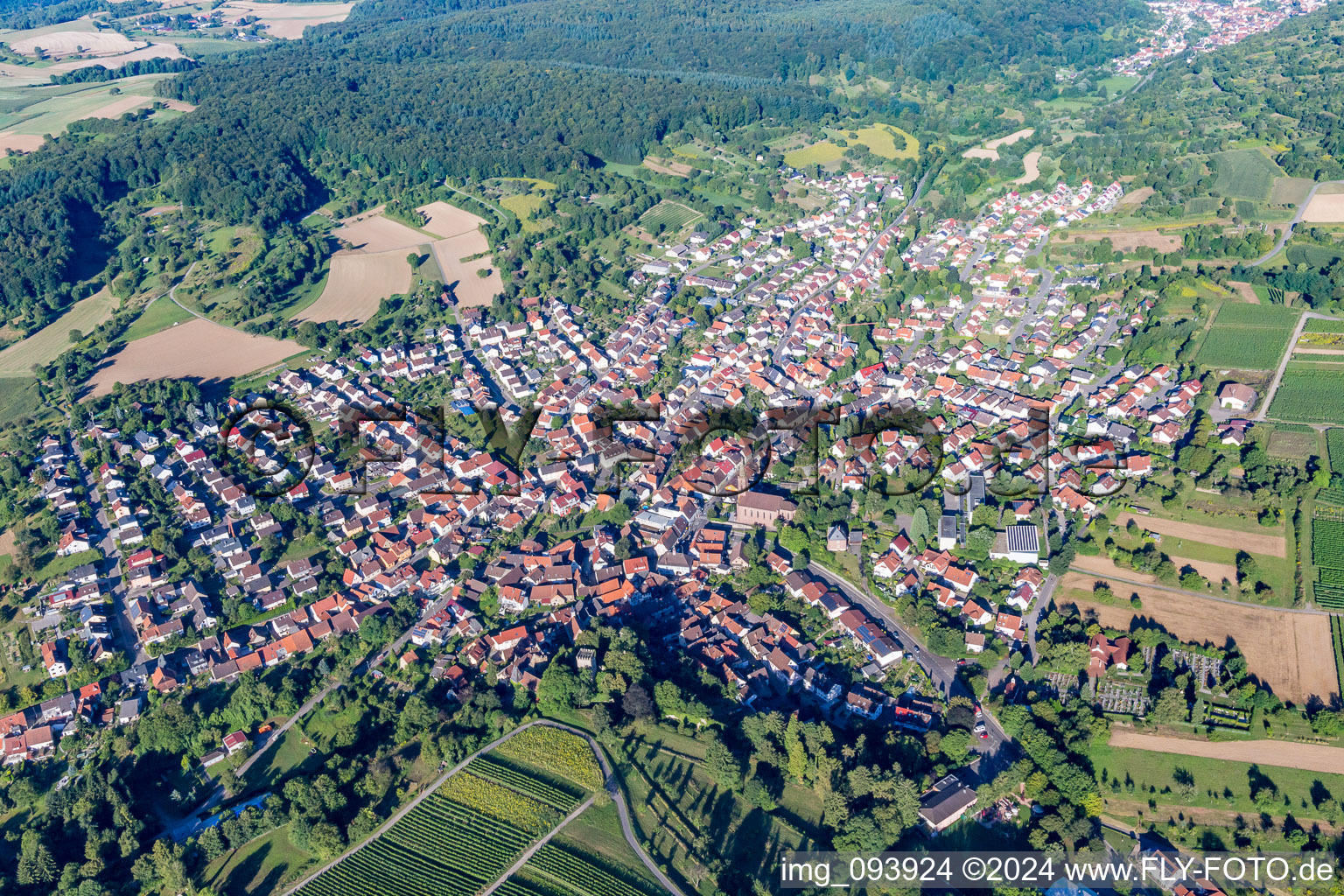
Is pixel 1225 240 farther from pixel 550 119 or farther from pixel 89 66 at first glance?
pixel 89 66

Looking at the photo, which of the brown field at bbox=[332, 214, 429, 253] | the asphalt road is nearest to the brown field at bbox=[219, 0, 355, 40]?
the brown field at bbox=[332, 214, 429, 253]

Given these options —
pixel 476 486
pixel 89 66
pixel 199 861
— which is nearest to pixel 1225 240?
pixel 476 486

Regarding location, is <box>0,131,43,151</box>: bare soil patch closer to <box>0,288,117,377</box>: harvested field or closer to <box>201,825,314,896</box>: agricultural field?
<box>0,288,117,377</box>: harvested field

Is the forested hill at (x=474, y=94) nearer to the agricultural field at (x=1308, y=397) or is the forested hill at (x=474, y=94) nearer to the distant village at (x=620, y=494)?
the distant village at (x=620, y=494)

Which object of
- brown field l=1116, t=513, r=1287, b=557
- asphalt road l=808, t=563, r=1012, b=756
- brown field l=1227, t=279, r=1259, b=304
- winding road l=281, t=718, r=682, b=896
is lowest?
asphalt road l=808, t=563, r=1012, b=756

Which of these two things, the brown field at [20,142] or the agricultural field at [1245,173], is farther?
the brown field at [20,142]

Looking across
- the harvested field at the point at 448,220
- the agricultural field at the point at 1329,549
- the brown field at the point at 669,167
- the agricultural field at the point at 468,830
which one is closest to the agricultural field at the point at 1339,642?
the agricultural field at the point at 1329,549
